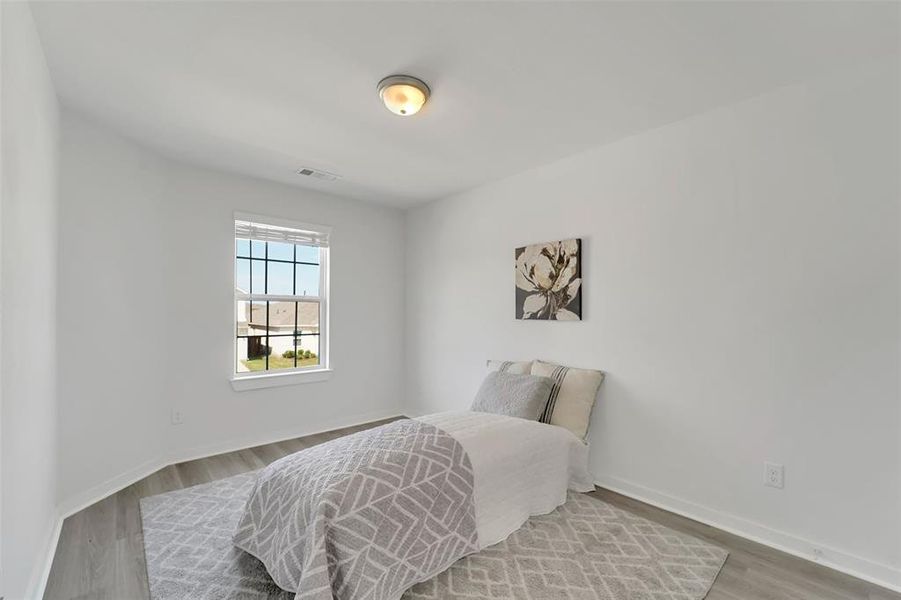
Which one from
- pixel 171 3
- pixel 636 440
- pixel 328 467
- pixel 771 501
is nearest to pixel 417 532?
pixel 328 467

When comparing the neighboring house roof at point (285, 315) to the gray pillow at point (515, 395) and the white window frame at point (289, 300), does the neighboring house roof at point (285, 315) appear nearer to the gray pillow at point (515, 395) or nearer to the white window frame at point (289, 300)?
the white window frame at point (289, 300)

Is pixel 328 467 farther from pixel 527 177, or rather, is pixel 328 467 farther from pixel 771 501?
pixel 527 177

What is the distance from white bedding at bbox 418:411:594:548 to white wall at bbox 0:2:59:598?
176 centimetres

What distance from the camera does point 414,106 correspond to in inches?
85.7

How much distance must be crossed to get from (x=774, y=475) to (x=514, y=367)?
1678 mm

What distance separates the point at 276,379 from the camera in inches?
150

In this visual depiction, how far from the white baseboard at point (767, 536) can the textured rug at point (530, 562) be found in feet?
0.91

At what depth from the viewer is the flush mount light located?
205cm

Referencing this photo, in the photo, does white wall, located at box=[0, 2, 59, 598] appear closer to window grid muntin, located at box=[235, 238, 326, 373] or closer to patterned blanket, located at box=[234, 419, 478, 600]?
patterned blanket, located at box=[234, 419, 478, 600]

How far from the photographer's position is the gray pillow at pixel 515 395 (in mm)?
2801

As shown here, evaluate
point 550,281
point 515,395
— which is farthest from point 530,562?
point 550,281

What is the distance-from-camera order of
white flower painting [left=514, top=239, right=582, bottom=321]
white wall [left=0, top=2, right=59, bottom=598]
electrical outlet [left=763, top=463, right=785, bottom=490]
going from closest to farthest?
white wall [left=0, top=2, right=59, bottom=598], electrical outlet [left=763, top=463, right=785, bottom=490], white flower painting [left=514, top=239, right=582, bottom=321]

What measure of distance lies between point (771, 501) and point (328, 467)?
89.7 inches

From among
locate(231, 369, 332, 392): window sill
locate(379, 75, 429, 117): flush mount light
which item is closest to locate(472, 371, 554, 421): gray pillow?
locate(231, 369, 332, 392): window sill
